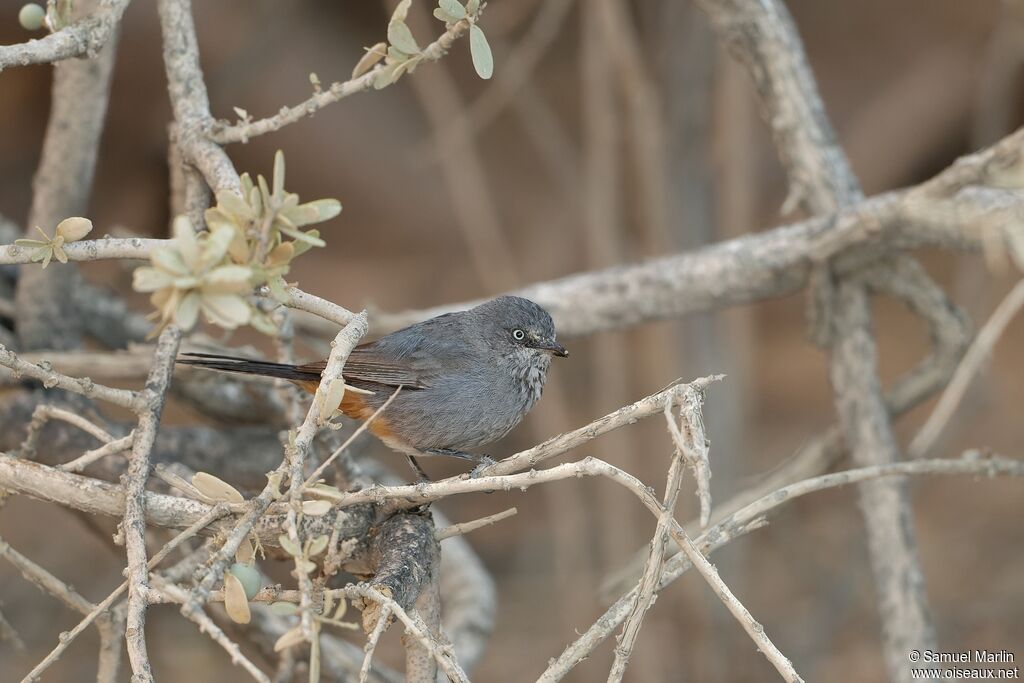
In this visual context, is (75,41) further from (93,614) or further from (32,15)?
(93,614)

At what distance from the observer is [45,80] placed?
18.9ft

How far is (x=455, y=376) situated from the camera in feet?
10.8

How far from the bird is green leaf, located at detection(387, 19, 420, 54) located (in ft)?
4.20

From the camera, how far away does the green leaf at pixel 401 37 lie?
2.12 m

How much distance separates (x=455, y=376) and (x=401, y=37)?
54.1 inches

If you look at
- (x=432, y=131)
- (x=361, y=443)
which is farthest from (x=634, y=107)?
(x=361, y=443)

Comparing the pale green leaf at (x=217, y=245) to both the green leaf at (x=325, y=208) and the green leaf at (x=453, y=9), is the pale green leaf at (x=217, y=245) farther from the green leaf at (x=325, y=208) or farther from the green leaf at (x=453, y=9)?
the green leaf at (x=453, y=9)

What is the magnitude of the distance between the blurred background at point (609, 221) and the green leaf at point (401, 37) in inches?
116

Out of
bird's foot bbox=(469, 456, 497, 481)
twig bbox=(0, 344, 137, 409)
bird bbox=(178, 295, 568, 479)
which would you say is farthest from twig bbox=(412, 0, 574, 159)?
twig bbox=(0, 344, 137, 409)

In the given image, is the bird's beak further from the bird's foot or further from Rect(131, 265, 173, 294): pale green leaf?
Rect(131, 265, 173, 294): pale green leaf

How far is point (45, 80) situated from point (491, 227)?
262 cm

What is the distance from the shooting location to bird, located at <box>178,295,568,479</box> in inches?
127

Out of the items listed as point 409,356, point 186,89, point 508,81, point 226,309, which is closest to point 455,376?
point 409,356

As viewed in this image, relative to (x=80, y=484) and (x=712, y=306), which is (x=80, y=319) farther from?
(x=712, y=306)
